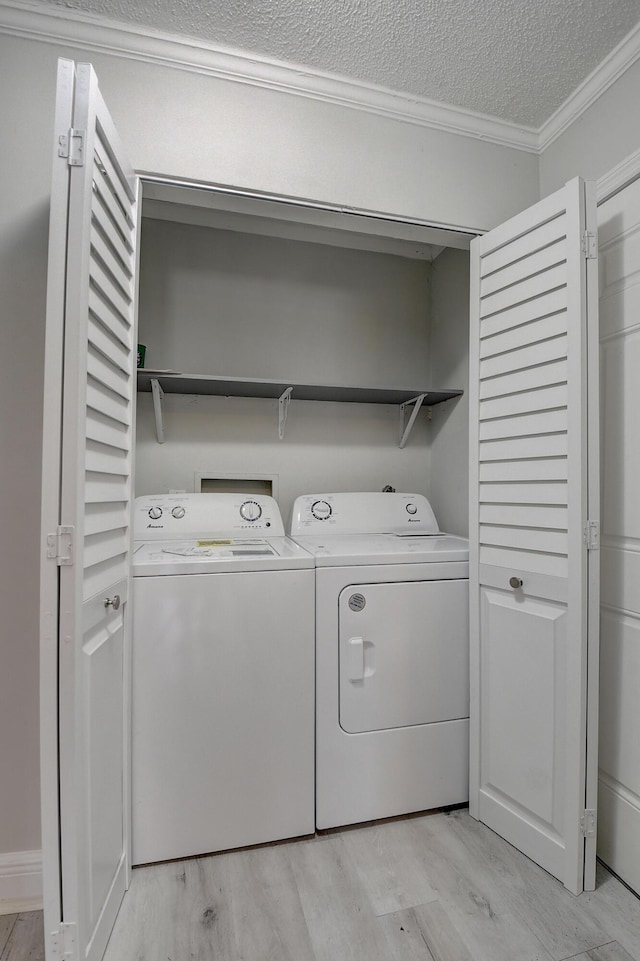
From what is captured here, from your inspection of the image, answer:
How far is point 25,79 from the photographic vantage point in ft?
4.52

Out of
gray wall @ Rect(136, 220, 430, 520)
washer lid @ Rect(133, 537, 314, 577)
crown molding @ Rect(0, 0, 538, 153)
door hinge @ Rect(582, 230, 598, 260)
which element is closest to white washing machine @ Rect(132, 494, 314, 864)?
washer lid @ Rect(133, 537, 314, 577)

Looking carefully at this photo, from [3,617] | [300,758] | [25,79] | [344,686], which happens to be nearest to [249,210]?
[25,79]

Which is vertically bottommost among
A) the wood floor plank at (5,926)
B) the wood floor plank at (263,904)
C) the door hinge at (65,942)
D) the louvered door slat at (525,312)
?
the wood floor plank at (5,926)

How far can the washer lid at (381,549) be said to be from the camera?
5.51 feet

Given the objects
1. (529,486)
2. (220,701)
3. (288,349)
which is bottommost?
(220,701)

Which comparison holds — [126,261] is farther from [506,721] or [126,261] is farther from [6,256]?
[506,721]

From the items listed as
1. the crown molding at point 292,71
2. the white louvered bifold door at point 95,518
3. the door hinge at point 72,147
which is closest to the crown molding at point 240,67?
the crown molding at point 292,71

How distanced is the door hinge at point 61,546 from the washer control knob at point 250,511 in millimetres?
1124

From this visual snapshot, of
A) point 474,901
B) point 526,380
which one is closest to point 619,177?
point 526,380

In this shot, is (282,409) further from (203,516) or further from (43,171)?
(43,171)

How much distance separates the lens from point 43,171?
4.57ft

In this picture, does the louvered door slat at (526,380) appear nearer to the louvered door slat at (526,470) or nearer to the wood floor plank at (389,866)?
the louvered door slat at (526,470)

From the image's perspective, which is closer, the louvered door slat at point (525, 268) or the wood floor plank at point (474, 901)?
the wood floor plank at point (474, 901)

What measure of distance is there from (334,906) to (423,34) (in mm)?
2538
